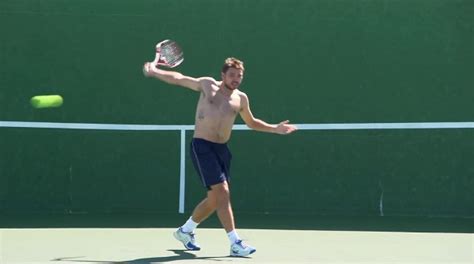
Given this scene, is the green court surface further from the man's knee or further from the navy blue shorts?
the navy blue shorts

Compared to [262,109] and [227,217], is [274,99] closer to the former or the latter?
[262,109]

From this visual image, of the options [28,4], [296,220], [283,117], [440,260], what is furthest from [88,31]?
[440,260]

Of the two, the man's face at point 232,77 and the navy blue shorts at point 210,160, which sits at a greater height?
the man's face at point 232,77

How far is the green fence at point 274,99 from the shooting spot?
834cm

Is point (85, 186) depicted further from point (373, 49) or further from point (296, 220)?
point (373, 49)

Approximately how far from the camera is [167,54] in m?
6.74

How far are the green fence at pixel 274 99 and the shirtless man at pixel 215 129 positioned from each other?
6.92ft

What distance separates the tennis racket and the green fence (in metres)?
1.51

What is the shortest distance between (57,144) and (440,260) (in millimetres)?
3816

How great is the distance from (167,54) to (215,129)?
0.84 metres

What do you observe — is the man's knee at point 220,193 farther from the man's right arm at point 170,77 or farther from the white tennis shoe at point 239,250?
the man's right arm at point 170,77

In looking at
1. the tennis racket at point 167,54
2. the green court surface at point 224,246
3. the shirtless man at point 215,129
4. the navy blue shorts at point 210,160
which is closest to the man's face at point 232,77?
the shirtless man at point 215,129

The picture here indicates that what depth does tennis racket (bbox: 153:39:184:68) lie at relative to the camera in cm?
654

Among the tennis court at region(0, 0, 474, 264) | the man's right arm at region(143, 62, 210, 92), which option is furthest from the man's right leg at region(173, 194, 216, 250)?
the tennis court at region(0, 0, 474, 264)
